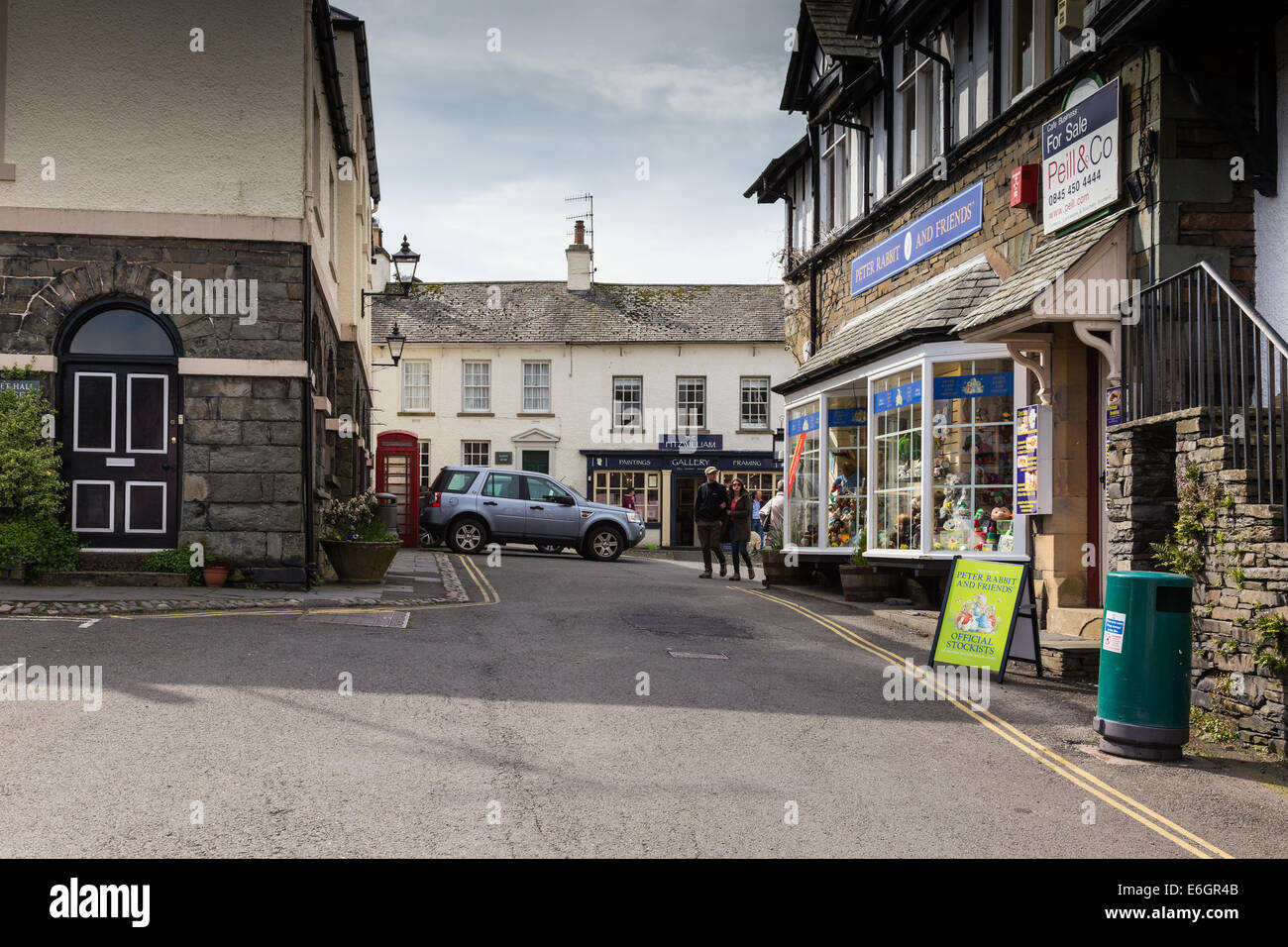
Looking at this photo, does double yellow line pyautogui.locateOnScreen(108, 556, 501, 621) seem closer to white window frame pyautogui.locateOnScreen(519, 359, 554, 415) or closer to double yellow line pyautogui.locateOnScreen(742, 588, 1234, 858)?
double yellow line pyautogui.locateOnScreen(742, 588, 1234, 858)

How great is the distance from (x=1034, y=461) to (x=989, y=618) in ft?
8.69

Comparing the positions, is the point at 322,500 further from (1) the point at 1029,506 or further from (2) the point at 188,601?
(1) the point at 1029,506

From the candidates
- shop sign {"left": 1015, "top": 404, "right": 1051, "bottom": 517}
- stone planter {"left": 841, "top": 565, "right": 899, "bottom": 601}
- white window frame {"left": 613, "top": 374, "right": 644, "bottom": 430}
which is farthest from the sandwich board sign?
white window frame {"left": 613, "top": 374, "right": 644, "bottom": 430}

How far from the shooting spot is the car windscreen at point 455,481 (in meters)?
Answer: 25.8

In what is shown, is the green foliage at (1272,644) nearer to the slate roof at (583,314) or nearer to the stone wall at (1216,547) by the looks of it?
the stone wall at (1216,547)


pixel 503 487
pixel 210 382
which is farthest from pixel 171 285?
pixel 503 487

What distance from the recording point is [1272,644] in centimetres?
748

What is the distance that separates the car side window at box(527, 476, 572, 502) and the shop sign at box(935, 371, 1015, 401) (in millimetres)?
13290

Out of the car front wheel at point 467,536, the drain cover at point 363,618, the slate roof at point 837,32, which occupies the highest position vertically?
the slate roof at point 837,32

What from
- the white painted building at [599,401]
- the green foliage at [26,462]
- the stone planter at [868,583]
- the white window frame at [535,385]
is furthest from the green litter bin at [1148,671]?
the white window frame at [535,385]

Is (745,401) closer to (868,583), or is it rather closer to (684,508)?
(684,508)

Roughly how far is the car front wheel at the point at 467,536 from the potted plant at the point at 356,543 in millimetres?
9473
